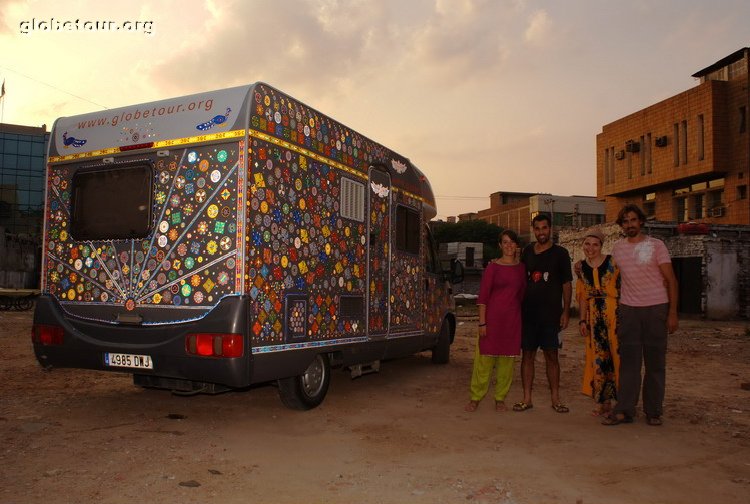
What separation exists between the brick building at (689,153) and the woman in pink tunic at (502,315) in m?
30.2

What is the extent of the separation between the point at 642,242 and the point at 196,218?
12.8 ft

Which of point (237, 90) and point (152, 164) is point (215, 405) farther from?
point (237, 90)

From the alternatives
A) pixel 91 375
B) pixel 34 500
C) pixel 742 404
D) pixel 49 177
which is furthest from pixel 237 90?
pixel 742 404

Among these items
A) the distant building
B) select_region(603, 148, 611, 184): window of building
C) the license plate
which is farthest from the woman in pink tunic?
the distant building

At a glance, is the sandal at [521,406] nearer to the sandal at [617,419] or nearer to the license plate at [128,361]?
the sandal at [617,419]

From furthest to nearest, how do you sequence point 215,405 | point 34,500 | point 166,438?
point 215,405, point 166,438, point 34,500

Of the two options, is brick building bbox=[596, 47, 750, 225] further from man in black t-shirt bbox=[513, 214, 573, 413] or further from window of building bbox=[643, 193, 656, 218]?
man in black t-shirt bbox=[513, 214, 573, 413]

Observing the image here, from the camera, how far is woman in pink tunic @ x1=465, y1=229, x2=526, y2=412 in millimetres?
6164

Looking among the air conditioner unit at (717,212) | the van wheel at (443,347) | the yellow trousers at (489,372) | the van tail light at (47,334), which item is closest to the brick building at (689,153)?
the air conditioner unit at (717,212)

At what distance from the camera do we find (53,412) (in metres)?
6.07

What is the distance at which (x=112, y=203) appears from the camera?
582cm

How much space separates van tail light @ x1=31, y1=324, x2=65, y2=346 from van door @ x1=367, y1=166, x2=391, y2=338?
3033 millimetres

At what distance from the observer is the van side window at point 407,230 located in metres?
7.83

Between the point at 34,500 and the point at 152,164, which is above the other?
the point at 152,164
